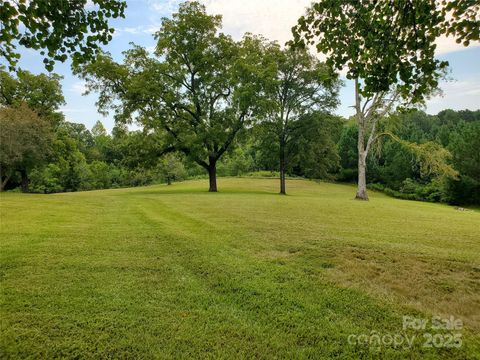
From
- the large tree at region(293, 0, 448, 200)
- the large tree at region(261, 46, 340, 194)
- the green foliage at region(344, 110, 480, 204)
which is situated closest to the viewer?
the large tree at region(293, 0, 448, 200)

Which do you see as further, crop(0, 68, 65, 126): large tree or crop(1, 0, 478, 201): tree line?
crop(0, 68, 65, 126): large tree

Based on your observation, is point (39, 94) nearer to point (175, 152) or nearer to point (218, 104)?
point (175, 152)

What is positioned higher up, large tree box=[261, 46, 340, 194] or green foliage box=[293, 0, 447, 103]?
→ large tree box=[261, 46, 340, 194]

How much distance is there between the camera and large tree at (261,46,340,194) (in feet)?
83.7

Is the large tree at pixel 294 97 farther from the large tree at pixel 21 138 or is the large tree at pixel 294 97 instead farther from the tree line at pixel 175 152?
the large tree at pixel 21 138

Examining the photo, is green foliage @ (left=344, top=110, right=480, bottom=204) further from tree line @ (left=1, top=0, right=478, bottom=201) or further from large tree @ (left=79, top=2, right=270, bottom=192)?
large tree @ (left=79, top=2, right=270, bottom=192)

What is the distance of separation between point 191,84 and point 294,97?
9.50m

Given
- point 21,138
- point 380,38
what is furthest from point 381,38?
point 21,138

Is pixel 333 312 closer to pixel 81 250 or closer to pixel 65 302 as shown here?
pixel 65 302

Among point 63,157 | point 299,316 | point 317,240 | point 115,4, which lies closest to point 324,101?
point 317,240

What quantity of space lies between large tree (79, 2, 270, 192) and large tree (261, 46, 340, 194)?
6.77 ft

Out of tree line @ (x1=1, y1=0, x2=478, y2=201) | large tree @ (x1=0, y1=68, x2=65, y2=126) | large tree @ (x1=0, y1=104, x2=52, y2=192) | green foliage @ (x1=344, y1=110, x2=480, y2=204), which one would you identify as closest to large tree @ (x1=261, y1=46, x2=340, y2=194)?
tree line @ (x1=1, y1=0, x2=478, y2=201)

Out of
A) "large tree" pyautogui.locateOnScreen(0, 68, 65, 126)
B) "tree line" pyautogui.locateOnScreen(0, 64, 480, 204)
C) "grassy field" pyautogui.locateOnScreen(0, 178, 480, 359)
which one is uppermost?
"large tree" pyautogui.locateOnScreen(0, 68, 65, 126)

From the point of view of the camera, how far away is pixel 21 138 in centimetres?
2086
